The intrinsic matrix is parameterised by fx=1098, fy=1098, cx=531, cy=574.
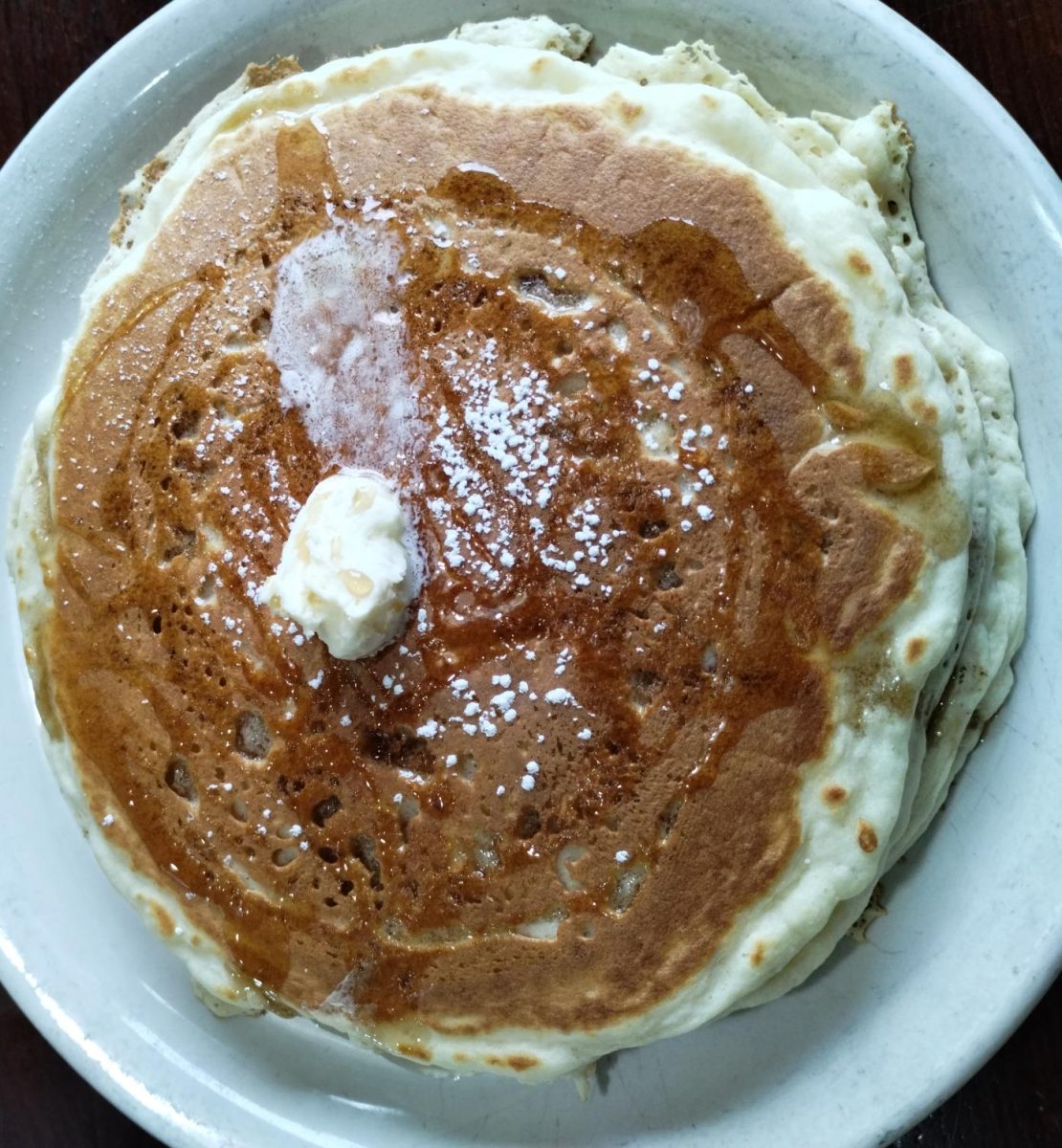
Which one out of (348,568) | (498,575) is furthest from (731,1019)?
(348,568)

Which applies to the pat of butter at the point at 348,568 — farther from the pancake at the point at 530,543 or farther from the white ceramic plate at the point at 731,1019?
the white ceramic plate at the point at 731,1019

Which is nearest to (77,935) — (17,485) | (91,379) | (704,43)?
(17,485)

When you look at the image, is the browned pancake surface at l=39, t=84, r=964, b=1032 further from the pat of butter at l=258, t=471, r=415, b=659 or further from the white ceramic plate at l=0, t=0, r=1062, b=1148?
the white ceramic plate at l=0, t=0, r=1062, b=1148

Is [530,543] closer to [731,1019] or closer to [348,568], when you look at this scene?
[348,568]

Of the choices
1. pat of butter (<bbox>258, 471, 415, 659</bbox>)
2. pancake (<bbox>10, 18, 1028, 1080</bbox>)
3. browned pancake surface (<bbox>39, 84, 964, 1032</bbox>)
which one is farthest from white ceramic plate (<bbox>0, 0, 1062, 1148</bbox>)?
pat of butter (<bbox>258, 471, 415, 659</bbox>)

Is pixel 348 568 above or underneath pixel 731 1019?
above

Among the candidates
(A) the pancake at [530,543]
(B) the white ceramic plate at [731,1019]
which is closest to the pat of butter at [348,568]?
(A) the pancake at [530,543]
